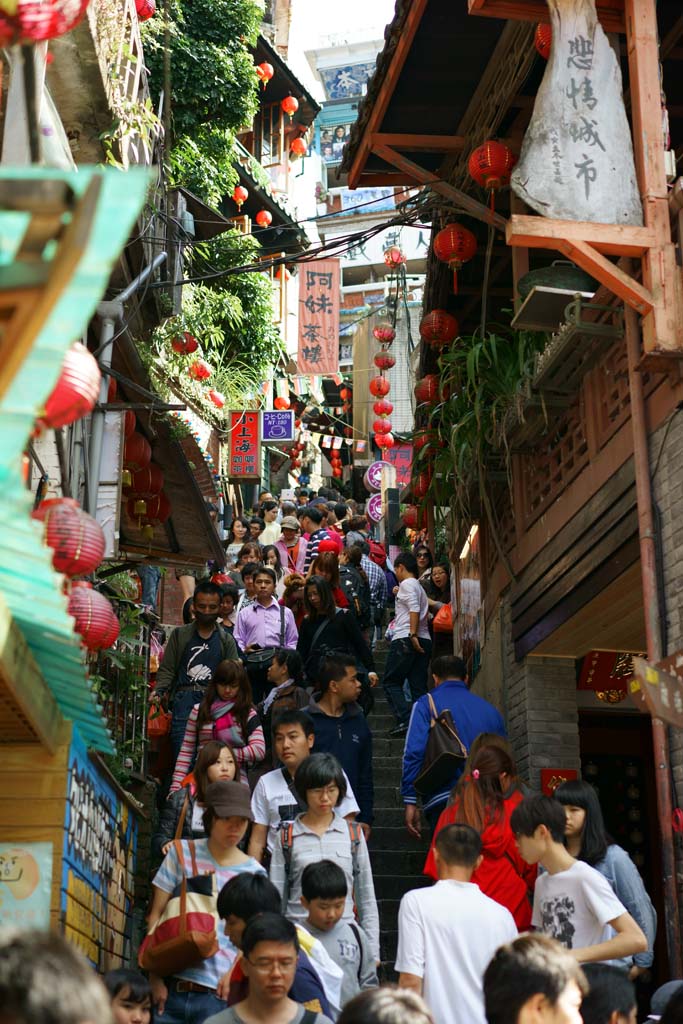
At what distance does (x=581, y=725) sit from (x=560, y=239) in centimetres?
636

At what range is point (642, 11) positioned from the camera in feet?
27.0

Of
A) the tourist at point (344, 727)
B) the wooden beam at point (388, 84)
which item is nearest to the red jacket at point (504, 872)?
the tourist at point (344, 727)

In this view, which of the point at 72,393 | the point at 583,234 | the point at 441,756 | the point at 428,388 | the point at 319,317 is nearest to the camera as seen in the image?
the point at 72,393

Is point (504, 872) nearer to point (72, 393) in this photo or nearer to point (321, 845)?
point (321, 845)

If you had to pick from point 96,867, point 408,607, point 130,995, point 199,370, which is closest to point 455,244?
point 408,607

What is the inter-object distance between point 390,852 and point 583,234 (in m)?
5.16

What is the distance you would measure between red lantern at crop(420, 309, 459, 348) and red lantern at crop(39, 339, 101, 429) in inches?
359

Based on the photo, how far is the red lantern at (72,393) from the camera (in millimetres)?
3979

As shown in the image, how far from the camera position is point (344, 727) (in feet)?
28.7

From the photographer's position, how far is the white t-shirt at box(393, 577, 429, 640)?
13.1 meters

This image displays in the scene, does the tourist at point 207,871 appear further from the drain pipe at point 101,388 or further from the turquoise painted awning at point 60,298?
the drain pipe at point 101,388

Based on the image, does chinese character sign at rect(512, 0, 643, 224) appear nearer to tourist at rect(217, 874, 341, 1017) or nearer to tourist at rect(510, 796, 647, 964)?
tourist at rect(510, 796, 647, 964)

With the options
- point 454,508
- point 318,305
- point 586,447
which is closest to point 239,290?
point 318,305

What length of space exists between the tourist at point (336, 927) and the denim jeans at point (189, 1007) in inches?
23.6
